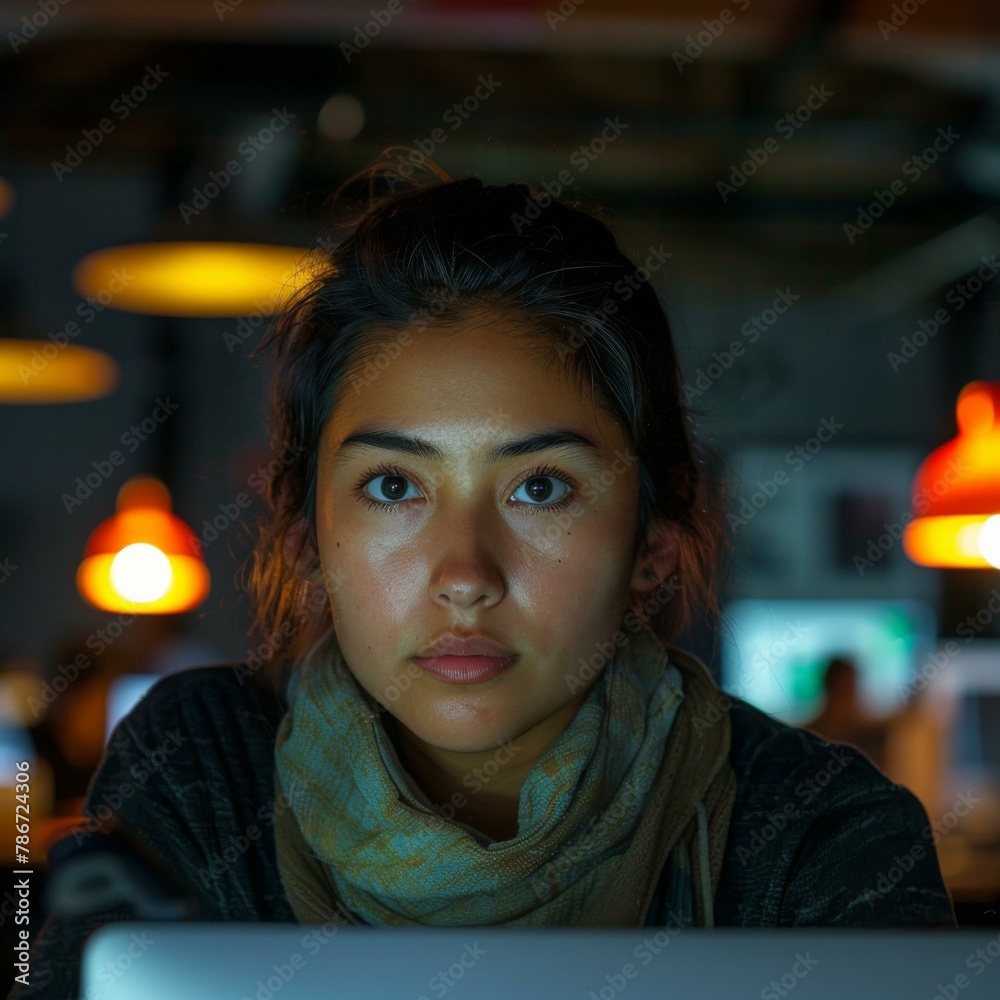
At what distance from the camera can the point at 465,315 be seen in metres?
1.23

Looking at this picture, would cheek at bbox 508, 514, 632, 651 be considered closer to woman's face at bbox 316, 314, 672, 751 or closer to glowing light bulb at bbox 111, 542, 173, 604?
woman's face at bbox 316, 314, 672, 751

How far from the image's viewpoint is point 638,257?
145cm

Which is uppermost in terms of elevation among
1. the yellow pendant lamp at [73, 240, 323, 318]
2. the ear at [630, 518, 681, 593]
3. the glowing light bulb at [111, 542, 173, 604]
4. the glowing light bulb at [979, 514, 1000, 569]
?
the yellow pendant lamp at [73, 240, 323, 318]

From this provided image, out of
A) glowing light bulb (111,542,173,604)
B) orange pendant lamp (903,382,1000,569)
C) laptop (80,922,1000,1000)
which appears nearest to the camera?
laptop (80,922,1000,1000)

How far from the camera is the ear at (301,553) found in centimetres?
140

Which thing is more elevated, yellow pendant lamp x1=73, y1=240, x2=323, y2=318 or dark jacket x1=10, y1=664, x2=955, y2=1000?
yellow pendant lamp x1=73, y1=240, x2=323, y2=318

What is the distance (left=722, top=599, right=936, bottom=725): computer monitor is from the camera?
5.32 meters

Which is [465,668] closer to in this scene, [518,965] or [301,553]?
[301,553]

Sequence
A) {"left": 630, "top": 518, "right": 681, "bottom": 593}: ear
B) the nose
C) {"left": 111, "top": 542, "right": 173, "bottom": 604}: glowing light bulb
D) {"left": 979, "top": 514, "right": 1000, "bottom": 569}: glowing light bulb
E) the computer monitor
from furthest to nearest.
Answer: the computer monitor, {"left": 111, "top": 542, "right": 173, "bottom": 604}: glowing light bulb, {"left": 979, "top": 514, "right": 1000, "bottom": 569}: glowing light bulb, {"left": 630, "top": 518, "right": 681, "bottom": 593}: ear, the nose

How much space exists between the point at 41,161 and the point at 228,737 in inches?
187

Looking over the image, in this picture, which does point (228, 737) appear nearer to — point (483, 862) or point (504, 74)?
point (483, 862)

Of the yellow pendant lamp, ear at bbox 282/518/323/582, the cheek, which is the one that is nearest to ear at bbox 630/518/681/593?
the cheek

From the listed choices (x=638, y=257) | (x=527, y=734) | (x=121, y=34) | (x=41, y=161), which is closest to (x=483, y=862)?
(x=527, y=734)

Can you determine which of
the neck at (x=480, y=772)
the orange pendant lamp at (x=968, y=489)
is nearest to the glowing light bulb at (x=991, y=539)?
the orange pendant lamp at (x=968, y=489)
